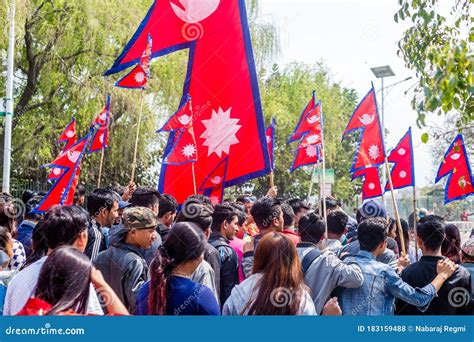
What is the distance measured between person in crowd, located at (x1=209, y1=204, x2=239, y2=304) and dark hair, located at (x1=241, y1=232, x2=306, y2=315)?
141 centimetres

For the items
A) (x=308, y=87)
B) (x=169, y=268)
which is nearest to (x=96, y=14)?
(x=169, y=268)

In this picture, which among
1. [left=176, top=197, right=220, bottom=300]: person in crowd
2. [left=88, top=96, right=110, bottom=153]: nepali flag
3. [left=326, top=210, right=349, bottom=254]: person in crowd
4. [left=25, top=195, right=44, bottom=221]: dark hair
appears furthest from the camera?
[left=88, top=96, right=110, bottom=153]: nepali flag

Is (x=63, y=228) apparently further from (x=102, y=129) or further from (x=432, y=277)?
(x=102, y=129)

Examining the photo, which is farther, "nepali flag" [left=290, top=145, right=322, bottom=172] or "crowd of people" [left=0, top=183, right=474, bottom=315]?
"nepali flag" [left=290, top=145, right=322, bottom=172]

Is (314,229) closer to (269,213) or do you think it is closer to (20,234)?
(269,213)

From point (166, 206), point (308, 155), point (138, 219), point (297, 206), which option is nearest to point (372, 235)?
point (138, 219)

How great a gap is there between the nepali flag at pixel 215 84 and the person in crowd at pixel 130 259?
1683 millimetres

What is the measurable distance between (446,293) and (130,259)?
2.08 m

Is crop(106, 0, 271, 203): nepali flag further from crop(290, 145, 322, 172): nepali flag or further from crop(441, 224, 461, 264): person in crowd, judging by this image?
crop(290, 145, 322, 172): nepali flag

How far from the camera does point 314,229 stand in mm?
4488

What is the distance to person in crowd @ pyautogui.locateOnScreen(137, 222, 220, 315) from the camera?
3129mm

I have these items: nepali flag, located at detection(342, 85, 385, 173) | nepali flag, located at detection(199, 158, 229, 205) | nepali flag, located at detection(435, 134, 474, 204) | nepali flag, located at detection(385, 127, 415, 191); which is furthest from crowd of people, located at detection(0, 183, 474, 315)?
nepali flag, located at detection(435, 134, 474, 204)

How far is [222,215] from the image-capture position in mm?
5070

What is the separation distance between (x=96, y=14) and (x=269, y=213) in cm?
1154
